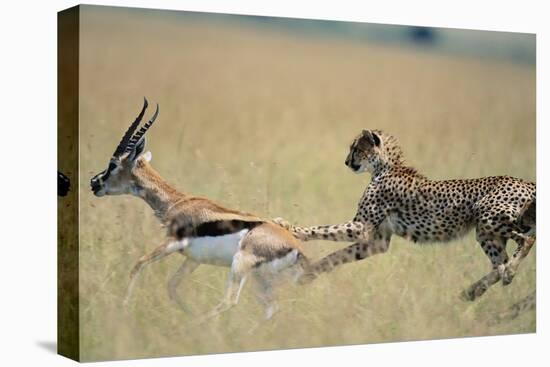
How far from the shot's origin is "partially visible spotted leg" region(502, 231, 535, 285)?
10.5m

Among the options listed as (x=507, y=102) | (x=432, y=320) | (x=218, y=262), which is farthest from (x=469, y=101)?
(x=218, y=262)

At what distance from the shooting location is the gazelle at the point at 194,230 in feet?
30.8

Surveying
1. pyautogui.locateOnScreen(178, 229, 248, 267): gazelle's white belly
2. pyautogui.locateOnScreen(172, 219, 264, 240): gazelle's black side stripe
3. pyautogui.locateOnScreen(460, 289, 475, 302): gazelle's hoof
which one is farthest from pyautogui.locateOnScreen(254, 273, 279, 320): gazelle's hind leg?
pyautogui.locateOnScreen(460, 289, 475, 302): gazelle's hoof

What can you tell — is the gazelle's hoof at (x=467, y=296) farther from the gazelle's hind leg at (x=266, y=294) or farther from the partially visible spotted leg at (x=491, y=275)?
the gazelle's hind leg at (x=266, y=294)

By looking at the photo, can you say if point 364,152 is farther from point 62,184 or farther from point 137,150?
point 62,184

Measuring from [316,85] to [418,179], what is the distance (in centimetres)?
117

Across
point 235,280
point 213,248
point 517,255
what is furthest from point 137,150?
point 517,255

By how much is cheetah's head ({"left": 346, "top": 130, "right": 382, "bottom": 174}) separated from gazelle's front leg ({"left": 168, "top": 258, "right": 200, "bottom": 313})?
1.62m

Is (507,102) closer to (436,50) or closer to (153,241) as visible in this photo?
(436,50)

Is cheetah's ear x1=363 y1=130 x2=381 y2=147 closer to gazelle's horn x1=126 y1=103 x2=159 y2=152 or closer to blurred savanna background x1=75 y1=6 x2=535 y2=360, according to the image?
blurred savanna background x1=75 y1=6 x2=535 y2=360

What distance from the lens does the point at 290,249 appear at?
9758mm

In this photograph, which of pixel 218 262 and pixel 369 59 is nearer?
pixel 218 262

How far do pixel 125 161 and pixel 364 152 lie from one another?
2.03 metres

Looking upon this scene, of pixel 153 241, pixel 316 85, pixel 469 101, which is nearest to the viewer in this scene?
pixel 153 241
